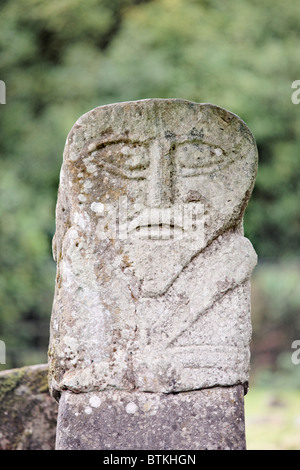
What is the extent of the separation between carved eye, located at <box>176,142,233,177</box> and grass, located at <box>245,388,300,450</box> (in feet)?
10.2

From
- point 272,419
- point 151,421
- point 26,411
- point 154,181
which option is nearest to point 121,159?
point 154,181

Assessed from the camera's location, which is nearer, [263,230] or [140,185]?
[140,185]

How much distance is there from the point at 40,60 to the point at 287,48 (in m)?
3.31

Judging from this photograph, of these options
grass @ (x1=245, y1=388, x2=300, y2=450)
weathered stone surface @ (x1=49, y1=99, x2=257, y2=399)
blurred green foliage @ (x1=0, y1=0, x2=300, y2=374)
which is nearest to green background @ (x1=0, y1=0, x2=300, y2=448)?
blurred green foliage @ (x1=0, y1=0, x2=300, y2=374)

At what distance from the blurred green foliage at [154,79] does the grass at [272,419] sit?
120 centimetres

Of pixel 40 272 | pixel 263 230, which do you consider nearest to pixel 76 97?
pixel 40 272

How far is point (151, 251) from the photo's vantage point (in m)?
2.61

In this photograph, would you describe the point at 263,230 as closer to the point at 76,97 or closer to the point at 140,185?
the point at 76,97

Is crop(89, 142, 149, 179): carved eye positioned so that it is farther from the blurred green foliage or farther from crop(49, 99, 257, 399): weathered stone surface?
the blurred green foliage

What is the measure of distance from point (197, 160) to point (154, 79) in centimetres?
606

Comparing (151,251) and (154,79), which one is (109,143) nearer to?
(151,251)

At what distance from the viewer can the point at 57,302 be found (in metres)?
2.65

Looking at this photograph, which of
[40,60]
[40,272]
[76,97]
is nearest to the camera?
[40,272]

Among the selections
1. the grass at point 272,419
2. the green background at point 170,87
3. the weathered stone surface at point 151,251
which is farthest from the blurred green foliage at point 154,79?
the weathered stone surface at point 151,251
